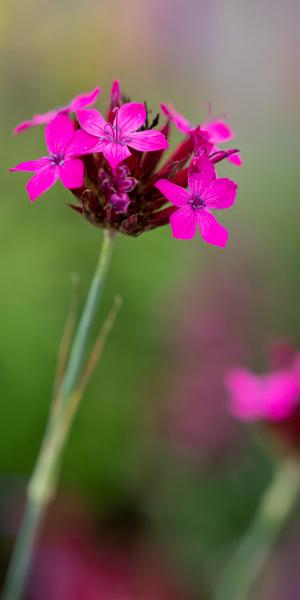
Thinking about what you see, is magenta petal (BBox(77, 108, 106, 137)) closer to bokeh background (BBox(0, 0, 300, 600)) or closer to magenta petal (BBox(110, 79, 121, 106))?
magenta petal (BBox(110, 79, 121, 106))

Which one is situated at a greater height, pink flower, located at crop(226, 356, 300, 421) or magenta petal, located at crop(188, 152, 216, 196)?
magenta petal, located at crop(188, 152, 216, 196)

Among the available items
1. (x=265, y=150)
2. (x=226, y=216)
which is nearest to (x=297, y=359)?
(x=226, y=216)

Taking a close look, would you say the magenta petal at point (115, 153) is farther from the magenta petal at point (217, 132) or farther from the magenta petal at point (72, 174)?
the magenta petal at point (217, 132)

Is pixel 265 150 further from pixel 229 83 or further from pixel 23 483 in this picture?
pixel 23 483

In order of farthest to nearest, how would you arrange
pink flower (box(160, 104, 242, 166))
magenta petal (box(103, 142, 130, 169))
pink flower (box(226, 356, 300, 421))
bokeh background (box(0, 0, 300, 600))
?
bokeh background (box(0, 0, 300, 600)) → pink flower (box(226, 356, 300, 421)) → pink flower (box(160, 104, 242, 166)) → magenta petal (box(103, 142, 130, 169))

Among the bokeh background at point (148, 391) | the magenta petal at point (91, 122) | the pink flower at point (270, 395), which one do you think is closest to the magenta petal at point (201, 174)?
the magenta petal at point (91, 122)

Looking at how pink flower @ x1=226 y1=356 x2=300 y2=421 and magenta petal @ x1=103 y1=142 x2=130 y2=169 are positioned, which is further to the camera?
pink flower @ x1=226 y1=356 x2=300 y2=421

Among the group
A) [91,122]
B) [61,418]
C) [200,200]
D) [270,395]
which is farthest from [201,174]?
[270,395]

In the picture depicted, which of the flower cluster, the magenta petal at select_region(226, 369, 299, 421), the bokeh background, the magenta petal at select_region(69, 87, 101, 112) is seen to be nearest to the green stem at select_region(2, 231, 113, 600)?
the flower cluster

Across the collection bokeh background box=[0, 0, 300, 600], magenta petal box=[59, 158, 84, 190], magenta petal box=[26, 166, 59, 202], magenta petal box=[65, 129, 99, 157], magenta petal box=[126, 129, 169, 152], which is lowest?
bokeh background box=[0, 0, 300, 600]
